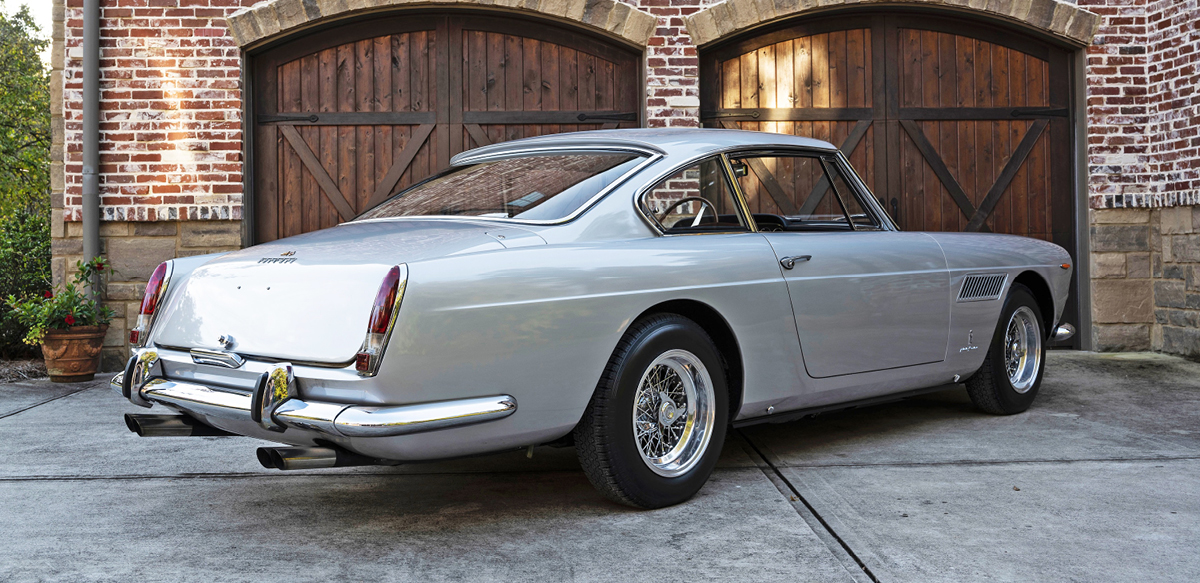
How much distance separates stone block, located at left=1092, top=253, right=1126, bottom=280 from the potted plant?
7.75m

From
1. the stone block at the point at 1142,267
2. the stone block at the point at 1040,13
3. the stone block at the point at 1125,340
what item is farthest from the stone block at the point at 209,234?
the stone block at the point at 1142,267

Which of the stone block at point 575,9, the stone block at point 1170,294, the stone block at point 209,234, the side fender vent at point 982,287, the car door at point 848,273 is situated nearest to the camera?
the car door at point 848,273

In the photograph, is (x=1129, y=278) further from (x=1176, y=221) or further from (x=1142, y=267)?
(x=1176, y=221)

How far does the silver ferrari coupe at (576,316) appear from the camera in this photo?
2863 mm

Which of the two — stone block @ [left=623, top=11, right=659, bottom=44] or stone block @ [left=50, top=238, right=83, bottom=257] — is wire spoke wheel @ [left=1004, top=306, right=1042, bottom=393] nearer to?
stone block @ [left=623, top=11, right=659, bottom=44]

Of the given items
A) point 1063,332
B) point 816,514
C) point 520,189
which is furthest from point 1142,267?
point 520,189

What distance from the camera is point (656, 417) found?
348 centimetres

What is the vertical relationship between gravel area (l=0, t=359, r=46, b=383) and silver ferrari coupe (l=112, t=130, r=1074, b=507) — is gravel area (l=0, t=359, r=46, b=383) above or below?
below

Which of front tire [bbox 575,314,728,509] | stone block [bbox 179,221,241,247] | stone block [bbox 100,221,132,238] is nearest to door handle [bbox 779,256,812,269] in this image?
front tire [bbox 575,314,728,509]

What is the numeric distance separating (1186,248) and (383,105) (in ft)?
21.2

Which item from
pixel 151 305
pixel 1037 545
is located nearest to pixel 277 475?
pixel 151 305

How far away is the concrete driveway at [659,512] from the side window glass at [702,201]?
3.31 ft

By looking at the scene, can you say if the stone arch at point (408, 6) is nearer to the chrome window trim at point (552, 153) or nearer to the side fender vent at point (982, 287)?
the chrome window trim at point (552, 153)

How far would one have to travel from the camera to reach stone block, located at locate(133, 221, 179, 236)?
24.9ft
